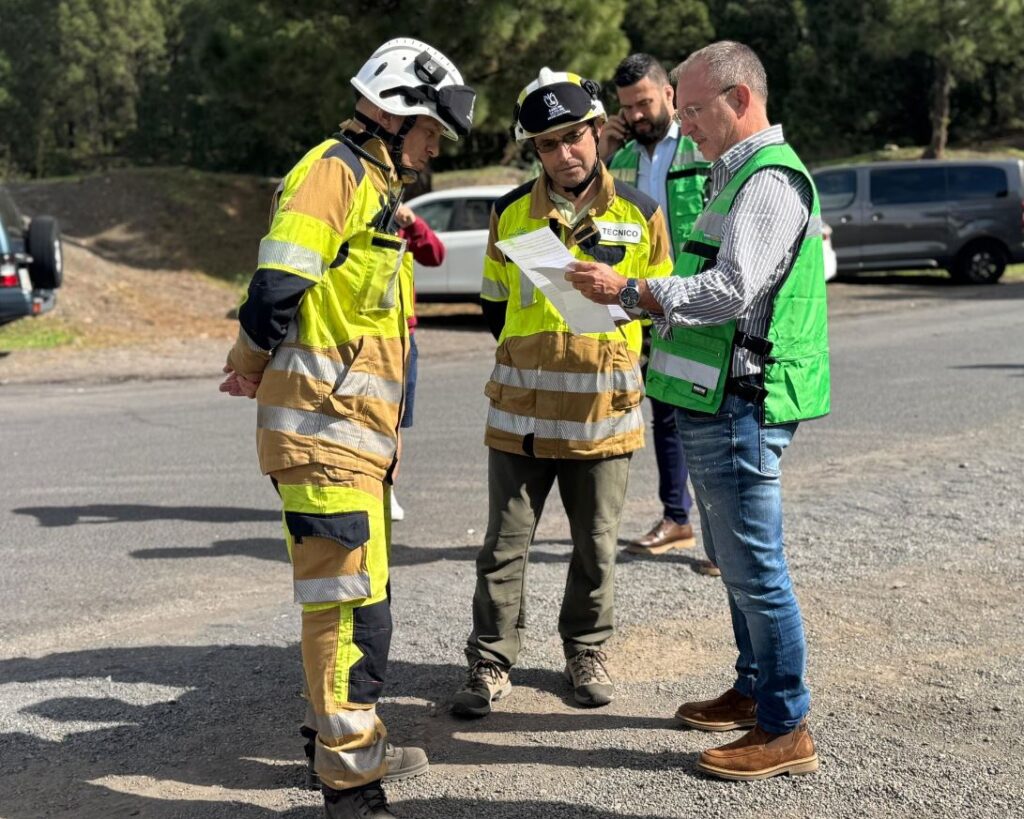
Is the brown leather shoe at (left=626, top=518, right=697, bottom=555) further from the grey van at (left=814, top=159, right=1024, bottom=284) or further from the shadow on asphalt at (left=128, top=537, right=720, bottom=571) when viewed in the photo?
the grey van at (left=814, top=159, right=1024, bottom=284)

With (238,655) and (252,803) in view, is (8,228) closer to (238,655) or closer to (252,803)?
(238,655)

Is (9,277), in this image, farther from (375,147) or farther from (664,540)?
(375,147)

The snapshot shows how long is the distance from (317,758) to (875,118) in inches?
1642

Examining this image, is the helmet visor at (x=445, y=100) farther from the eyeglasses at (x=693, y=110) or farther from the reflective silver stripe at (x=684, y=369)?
the reflective silver stripe at (x=684, y=369)

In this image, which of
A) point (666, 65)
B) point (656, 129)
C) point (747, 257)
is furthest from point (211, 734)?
point (666, 65)

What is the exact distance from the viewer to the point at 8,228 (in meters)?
13.9

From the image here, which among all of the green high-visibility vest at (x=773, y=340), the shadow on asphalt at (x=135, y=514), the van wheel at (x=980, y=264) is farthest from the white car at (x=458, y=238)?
the green high-visibility vest at (x=773, y=340)

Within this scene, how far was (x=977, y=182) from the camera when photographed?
2020 centimetres

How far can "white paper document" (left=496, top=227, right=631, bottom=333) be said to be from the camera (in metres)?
3.74

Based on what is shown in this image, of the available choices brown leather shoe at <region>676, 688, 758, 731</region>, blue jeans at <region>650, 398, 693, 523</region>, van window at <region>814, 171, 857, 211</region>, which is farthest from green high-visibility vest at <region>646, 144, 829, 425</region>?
van window at <region>814, 171, 857, 211</region>

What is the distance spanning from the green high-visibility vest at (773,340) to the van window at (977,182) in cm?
1769

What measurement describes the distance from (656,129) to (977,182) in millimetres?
16033

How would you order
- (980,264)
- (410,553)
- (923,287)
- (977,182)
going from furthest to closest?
(977,182) < (980,264) < (923,287) < (410,553)

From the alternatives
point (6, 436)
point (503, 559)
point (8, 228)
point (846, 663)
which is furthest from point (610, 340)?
point (8, 228)
